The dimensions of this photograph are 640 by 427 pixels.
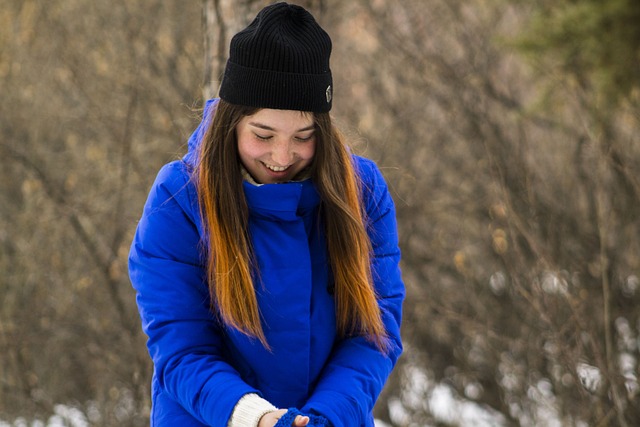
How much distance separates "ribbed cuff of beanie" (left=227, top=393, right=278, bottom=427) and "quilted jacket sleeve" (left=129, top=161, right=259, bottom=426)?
31 millimetres

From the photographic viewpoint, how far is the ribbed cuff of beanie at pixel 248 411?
2090mm

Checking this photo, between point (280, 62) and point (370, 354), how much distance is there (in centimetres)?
77

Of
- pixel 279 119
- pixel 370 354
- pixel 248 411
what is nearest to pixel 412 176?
pixel 370 354

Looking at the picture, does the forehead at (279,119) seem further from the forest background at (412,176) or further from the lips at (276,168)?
the forest background at (412,176)

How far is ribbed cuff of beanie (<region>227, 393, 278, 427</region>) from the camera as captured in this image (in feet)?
6.86

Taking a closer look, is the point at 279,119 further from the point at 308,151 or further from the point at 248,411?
the point at 248,411

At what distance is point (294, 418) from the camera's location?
6.82 feet

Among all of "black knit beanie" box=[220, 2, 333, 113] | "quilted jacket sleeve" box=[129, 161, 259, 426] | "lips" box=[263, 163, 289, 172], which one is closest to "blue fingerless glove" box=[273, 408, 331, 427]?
"quilted jacket sleeve" box=[129, 161, 259, 426]

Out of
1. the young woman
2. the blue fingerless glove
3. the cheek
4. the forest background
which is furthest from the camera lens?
the forest background

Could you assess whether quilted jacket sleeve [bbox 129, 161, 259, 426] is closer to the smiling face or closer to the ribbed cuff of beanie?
the ribbed cuff of beanie

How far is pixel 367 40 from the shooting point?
8500mm

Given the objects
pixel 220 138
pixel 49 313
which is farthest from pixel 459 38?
pixel 220 138

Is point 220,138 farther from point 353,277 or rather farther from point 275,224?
point 353,277

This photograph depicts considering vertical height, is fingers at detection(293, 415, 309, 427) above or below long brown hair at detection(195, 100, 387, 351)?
below
